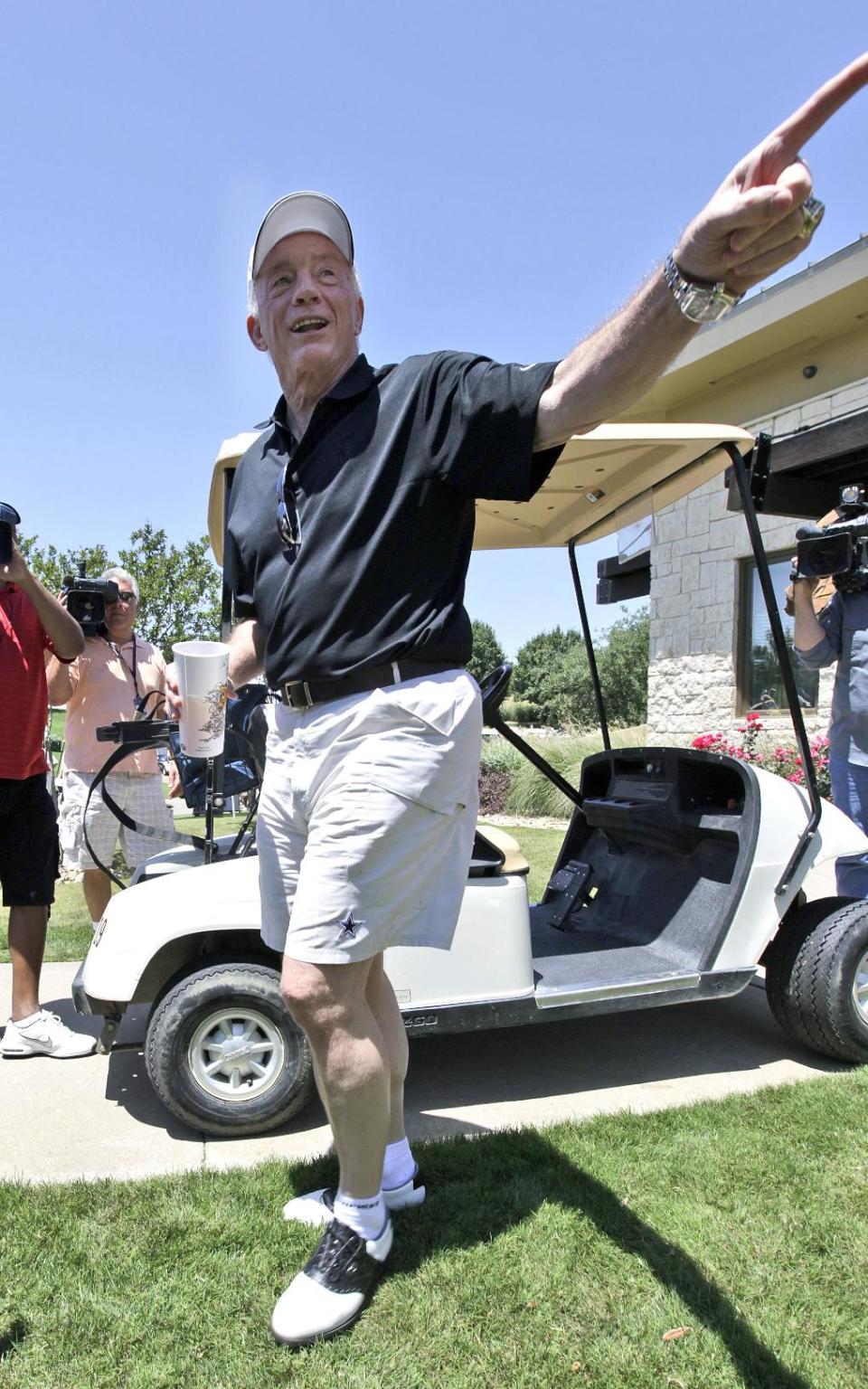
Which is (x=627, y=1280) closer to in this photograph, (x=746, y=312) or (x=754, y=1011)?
(x=754, y=1011)

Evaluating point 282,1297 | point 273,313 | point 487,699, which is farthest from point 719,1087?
point 273,313

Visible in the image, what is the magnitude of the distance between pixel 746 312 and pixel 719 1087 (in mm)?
8712

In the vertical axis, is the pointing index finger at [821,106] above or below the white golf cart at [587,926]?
above

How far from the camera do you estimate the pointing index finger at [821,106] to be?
1121mm

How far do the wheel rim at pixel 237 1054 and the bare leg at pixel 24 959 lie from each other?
0.99 m

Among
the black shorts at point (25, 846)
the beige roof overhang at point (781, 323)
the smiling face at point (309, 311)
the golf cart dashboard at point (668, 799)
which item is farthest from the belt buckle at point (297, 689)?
the beige roof overhang at point (781, 323)

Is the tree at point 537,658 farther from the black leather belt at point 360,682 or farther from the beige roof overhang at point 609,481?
the black leather belt at point 360,682

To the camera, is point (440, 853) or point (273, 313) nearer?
point (440, 853)

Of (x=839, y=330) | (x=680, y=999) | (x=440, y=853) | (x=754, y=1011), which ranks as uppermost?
(x=839, y=330)

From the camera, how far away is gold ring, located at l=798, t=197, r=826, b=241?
1.26m

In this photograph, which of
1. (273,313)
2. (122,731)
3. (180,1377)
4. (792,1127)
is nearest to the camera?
(180,1377)

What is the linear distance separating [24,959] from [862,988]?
2832mm

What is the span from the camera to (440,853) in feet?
6.32

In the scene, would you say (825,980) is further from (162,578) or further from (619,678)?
(619,678)
